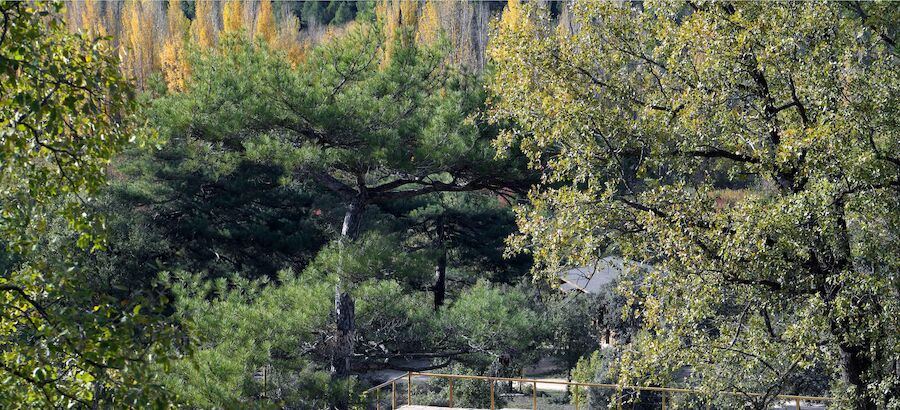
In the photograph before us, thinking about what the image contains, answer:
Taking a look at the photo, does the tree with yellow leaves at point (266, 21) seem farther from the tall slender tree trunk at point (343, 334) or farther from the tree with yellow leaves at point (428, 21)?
the tall slender tree trunk at point (343, 334)

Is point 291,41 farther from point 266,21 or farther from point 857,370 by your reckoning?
point 857,370

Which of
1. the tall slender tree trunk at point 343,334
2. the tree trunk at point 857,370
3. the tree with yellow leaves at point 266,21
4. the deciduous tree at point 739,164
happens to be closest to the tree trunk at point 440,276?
the tall slender tree trunk at point 343,334

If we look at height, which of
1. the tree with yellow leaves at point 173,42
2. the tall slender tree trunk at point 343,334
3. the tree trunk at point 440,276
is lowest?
the tall slender tree trunk at point 343,334

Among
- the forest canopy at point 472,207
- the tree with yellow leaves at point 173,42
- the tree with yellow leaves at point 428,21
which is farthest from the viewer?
the tree with yellow leaves at point 428,21

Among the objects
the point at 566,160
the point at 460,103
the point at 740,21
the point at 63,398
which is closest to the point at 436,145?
the point at 460,103

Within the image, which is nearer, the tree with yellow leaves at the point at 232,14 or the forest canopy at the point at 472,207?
the forest canopy at the point at 472,207

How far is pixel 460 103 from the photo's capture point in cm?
1806

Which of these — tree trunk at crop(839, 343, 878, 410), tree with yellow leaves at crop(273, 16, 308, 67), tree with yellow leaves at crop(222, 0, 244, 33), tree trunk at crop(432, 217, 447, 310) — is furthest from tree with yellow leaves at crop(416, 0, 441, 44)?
tree trunk at crop(839, 343, 878, 410)

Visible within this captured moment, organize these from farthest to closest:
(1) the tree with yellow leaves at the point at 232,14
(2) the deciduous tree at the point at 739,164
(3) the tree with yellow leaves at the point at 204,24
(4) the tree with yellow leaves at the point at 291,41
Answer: (3) the tree with yellow leaves at the point at 204,24
(1) the tree with yellow leaves at the point at 232,14
(4) the tree with yellow leaves at the point at 291,41
(2) the deciduous tree at the point at 739,164

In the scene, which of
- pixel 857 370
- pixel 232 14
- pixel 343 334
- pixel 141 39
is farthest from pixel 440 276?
pixel 141 39

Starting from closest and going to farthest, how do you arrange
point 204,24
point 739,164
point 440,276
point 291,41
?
point 739,164 → point 440,276 → point 204,24 → point 291,41

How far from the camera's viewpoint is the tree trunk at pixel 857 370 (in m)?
9.53

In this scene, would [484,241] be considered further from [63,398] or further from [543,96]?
[63,398]

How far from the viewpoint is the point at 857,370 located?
982cm
